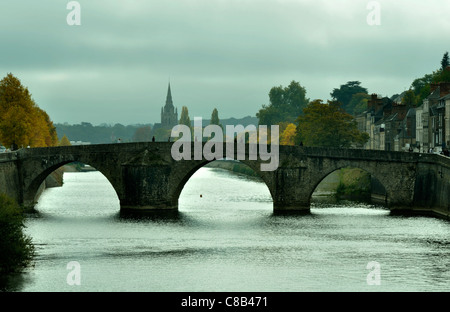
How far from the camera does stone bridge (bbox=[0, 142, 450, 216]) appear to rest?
6562 centimetres

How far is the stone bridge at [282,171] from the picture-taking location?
65.6m

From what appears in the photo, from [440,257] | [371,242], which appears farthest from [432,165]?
[440,257]

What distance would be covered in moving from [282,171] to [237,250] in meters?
18.0

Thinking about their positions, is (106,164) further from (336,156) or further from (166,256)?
(166,256)

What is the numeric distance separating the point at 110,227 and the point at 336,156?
1879 cm

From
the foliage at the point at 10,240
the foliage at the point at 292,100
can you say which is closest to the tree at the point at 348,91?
the foliage at the point at 292,100

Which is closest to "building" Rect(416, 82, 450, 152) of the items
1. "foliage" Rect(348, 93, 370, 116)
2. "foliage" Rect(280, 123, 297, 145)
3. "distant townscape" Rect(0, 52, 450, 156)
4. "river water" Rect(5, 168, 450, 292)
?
"distant townscape" Rect(0, 52, 450, 156)

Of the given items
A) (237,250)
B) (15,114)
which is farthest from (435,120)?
(15,114)

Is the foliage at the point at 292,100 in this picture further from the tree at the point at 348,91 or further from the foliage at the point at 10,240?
the foliage at the point at 10,240

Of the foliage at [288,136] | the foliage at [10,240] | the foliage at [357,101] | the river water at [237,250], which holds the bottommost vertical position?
the river water at [237,250]

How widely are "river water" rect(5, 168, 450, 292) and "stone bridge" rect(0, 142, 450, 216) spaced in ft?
6.33

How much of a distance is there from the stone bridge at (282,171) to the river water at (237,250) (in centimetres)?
193

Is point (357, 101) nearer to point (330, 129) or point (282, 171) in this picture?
point (330, 129)

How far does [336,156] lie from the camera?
67.0 metres
